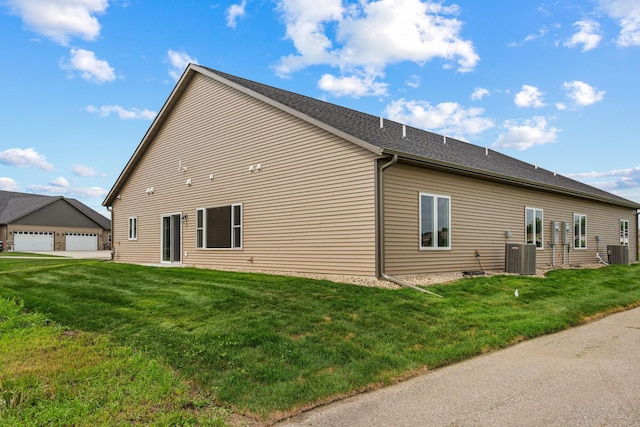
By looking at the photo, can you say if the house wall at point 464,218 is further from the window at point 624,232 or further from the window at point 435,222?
the window at point 624,232

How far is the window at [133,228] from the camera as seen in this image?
765 inches

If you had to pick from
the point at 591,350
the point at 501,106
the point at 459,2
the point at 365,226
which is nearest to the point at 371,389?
the point at 591,350

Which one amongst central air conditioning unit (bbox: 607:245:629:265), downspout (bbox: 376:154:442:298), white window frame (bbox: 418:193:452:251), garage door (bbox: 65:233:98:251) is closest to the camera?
downspout (bbox: 376:154:442:298)

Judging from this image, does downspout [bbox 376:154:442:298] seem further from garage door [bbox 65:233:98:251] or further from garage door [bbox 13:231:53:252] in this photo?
garage door [bbox 65:233:98:251]

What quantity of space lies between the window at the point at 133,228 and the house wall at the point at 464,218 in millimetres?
12545

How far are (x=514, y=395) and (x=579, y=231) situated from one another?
16.8 meters

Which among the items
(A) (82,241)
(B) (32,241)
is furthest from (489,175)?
(A) (82,241)

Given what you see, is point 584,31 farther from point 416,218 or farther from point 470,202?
point 416,218

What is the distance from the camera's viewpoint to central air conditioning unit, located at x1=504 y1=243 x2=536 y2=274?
1331 cm

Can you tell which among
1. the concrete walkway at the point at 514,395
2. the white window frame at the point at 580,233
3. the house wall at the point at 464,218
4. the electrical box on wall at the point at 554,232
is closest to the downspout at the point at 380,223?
the house wall at the point at 464,218

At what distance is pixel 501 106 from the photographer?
58.3ft

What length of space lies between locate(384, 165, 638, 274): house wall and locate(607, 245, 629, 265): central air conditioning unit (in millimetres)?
2517

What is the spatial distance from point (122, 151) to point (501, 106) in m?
15.6

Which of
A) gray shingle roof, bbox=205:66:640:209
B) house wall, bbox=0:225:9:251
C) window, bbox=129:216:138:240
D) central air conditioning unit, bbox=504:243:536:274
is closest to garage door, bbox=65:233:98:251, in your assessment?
house wall, bbox=0:225:9:251
